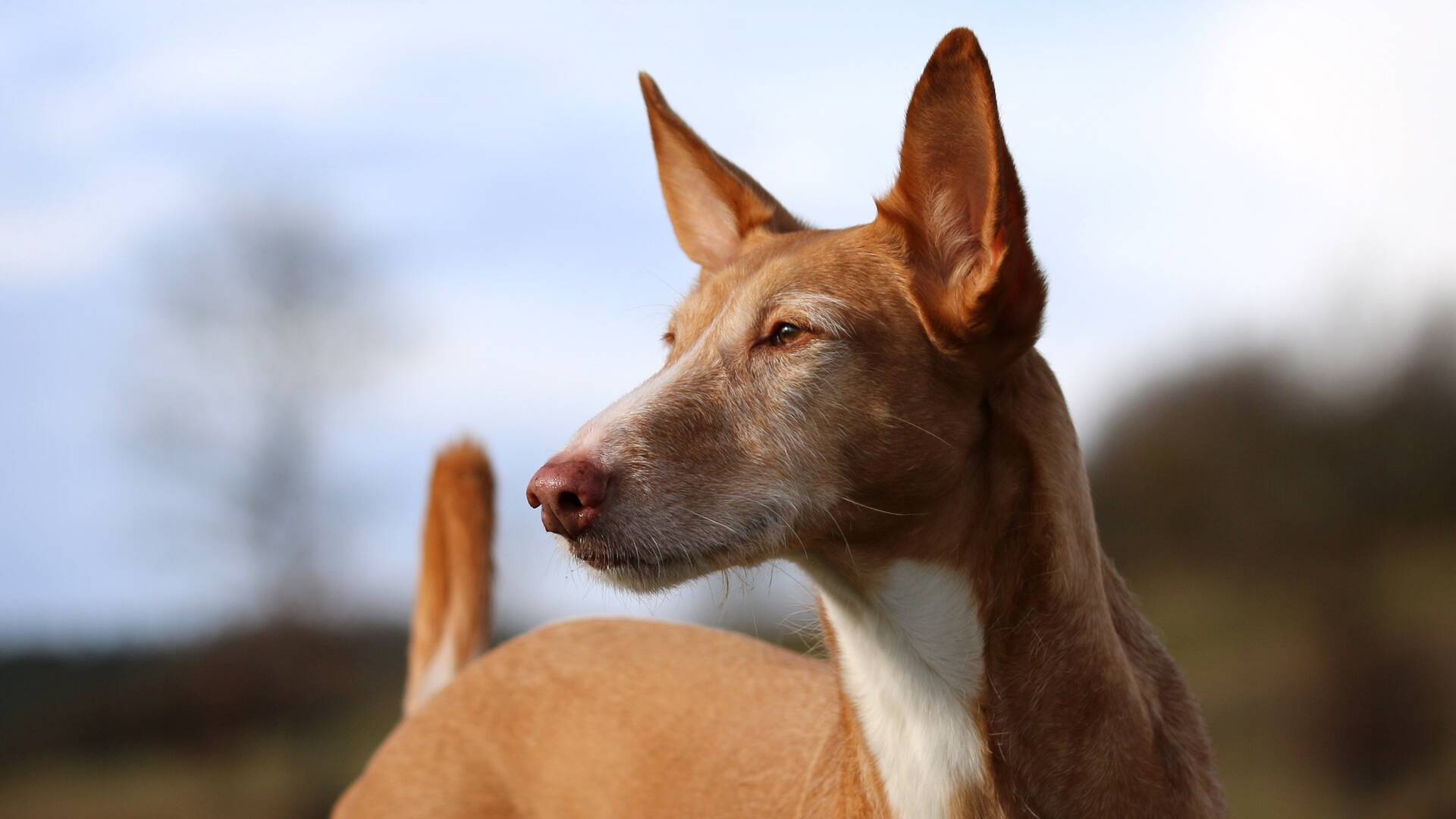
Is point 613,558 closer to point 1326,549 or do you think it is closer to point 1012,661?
point 1012,661

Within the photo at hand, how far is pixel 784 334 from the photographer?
332 cm

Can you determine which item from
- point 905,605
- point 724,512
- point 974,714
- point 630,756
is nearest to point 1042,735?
point 974,714

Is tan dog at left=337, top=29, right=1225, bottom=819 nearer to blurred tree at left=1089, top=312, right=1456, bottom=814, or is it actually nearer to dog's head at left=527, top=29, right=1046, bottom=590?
dog's head at left=527, top=29, right=1046, bottom=590

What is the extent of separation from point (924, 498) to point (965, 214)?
77cm

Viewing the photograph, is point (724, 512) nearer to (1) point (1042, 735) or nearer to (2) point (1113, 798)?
(1) point (1042, 735)

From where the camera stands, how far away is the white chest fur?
3.08 meters

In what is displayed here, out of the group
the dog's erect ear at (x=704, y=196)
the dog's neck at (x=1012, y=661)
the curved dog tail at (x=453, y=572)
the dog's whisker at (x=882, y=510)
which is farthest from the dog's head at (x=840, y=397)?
the curved dog tail at (x=453, y=572)

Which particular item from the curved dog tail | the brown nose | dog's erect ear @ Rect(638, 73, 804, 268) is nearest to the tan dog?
the brown nose

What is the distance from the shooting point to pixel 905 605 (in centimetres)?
316

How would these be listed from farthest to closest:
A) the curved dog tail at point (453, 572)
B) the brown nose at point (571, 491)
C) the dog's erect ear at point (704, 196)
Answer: the curved dog tail at point (453, 572) → the dog's erect ear at point (704, 196) → the brown nose at point (571, 491)

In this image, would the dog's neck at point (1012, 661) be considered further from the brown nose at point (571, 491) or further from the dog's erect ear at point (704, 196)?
the dog's erect ear at point (704, 196)

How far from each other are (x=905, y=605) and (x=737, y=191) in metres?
1.66

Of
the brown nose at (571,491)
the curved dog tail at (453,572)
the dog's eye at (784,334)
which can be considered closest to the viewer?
the brown nose at (571,491)

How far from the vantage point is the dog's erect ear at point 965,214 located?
301 cm
